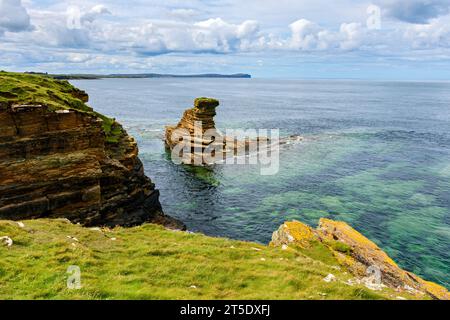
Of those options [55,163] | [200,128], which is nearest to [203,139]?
[200,128]

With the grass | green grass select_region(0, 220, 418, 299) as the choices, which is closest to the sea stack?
the grass

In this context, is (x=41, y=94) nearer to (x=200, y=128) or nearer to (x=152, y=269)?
(x=152, y=269)

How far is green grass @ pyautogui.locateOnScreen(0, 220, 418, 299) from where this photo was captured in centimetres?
1253

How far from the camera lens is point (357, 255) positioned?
24016mm

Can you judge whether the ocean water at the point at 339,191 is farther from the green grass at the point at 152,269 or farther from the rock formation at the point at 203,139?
the green grass at the point at 152,269

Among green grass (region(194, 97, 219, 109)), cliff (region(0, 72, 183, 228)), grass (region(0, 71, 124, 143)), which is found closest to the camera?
cliff (region(0, 72, 183, 228))

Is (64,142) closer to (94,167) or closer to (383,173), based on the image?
(94,167)

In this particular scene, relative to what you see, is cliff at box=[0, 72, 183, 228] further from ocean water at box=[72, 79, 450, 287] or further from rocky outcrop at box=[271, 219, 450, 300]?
rocky outcrop at box=[271, 219, 450, 300]

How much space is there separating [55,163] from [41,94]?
768 centimetres

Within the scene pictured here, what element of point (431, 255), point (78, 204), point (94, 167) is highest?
point (94, 167)

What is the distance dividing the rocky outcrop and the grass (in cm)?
2439
